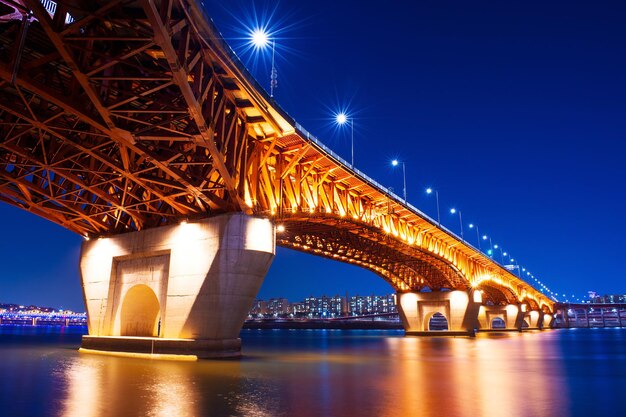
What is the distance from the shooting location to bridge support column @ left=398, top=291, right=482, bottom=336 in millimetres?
72812

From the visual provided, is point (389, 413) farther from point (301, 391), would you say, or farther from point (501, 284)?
point (501, 284)

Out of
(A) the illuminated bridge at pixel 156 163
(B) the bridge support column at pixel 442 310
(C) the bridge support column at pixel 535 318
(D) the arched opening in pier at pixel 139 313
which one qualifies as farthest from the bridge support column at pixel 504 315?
(D) the arched opening in pier at pixel 139 313

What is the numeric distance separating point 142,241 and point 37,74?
14.0 metres

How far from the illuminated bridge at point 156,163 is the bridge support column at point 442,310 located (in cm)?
3985

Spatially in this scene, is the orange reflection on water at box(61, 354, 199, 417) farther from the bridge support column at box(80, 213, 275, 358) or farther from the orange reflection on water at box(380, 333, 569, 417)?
the bridge support column at box(80, 213, 275, 358)

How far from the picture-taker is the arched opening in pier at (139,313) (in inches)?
1191

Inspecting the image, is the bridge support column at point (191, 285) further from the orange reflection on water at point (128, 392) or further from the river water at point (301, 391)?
the orange reflection on water at point (128, 392)

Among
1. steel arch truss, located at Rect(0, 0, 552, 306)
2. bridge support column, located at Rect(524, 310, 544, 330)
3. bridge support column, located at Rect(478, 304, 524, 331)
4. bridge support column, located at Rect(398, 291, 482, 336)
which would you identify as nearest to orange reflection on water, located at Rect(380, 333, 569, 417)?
steel arch truss, located at Rect(0, 0, 552, 306)

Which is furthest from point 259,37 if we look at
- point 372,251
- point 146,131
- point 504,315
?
point 504,315

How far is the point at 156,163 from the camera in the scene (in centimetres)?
2127

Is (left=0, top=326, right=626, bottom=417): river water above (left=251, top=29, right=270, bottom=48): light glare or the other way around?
the other way around

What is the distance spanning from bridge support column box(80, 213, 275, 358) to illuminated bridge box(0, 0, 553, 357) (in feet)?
0.26

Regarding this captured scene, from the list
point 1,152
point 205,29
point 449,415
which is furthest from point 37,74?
point 449,415

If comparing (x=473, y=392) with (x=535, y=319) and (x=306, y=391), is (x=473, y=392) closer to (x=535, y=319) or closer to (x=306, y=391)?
(x=306, y=391)
